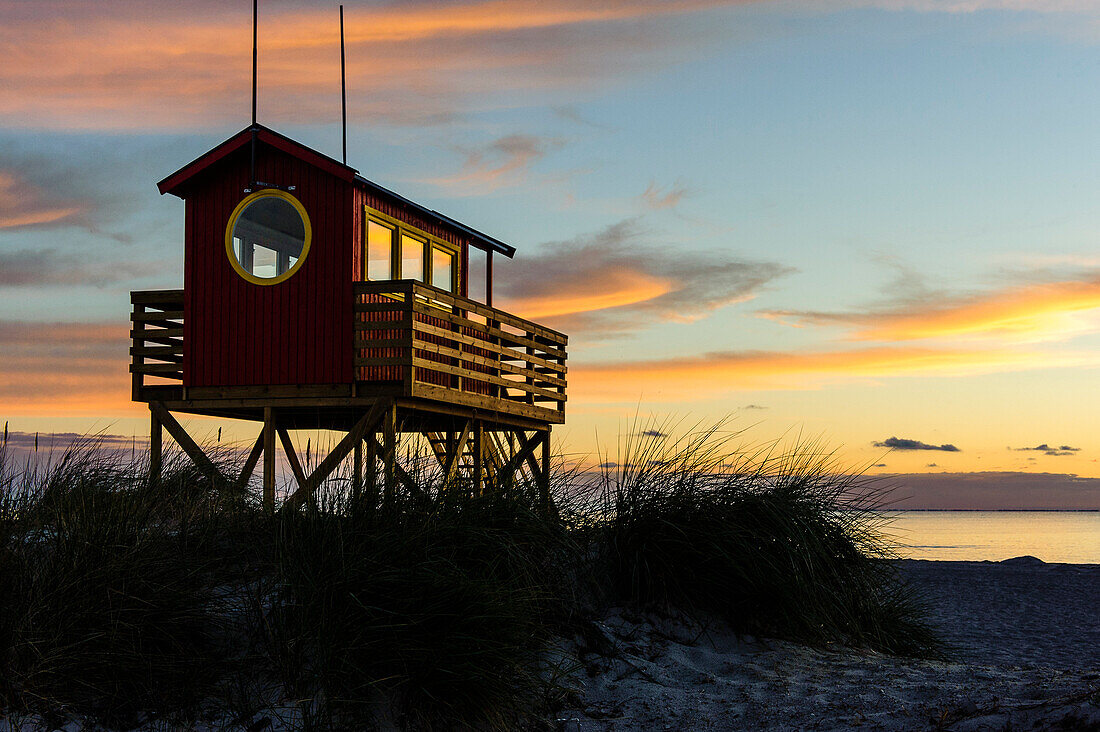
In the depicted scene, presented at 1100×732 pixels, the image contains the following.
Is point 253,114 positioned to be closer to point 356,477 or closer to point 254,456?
point 254,456

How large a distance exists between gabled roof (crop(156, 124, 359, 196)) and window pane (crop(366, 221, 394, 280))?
963mm

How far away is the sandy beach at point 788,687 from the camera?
→ 6156 mm

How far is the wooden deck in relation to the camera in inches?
534

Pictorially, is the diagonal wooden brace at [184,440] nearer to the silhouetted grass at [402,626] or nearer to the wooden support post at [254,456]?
the wooden support post at [254,456]

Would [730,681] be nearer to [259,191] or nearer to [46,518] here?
[46,518]

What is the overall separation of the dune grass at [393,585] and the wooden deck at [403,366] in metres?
4.43

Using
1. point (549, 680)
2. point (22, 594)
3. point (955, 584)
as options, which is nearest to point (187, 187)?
point (22, 594)

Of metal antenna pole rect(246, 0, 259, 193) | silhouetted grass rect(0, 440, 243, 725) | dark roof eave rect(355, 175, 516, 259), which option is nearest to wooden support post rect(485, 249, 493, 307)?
dark roof eave rect(355, 175, 516, 259)

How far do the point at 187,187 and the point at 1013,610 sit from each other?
47.0 ft

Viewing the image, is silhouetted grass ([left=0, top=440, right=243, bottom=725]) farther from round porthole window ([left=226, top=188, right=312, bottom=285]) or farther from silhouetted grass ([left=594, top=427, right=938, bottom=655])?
round porthole window ([left=226, top=188, right=312, bottom=285])

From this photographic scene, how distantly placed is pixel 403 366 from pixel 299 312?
1.95 m

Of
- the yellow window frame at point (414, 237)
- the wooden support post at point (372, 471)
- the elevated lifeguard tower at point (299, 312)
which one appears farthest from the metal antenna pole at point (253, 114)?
the wooden support post at point (372, 471)

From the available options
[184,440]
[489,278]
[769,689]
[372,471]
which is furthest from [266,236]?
[769,689]

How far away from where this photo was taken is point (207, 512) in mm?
8414
